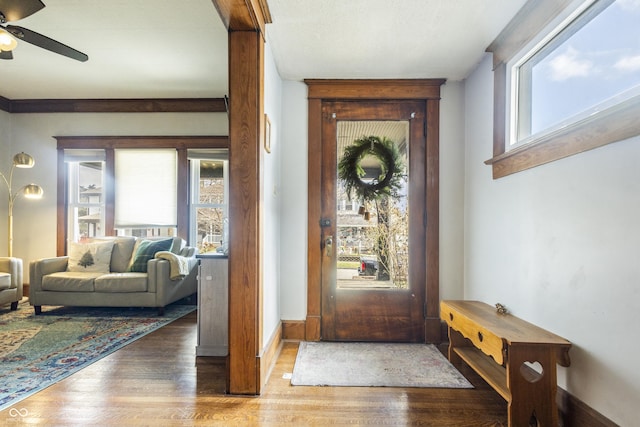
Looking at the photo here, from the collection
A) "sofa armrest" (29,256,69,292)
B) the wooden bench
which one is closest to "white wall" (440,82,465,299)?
the wooden bench

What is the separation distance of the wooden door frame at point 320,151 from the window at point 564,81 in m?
0.61

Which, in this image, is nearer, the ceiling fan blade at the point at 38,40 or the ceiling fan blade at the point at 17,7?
the ceiling fan blade at the point at 17,7

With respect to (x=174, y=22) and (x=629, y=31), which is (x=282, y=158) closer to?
(x=174, y=22)

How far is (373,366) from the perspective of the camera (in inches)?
93.4

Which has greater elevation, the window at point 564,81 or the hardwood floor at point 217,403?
the window at point 564,81

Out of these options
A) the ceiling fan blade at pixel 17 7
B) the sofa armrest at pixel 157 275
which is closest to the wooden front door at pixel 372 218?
the sofa armrest at pixel 157 275

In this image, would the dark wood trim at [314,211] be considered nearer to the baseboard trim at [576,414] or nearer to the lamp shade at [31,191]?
the baseboard trim at [576,414]

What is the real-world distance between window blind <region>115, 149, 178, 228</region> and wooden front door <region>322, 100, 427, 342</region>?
2.65m

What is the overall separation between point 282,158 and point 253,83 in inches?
40.8

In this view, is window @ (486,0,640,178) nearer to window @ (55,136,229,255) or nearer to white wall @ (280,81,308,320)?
white wall @ (280,81,308,320)

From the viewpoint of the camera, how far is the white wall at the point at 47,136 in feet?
14.8

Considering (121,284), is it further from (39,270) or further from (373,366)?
(373,366)

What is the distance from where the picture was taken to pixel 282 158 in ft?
9.68

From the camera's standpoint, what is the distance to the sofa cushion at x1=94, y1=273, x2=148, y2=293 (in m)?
3.56
